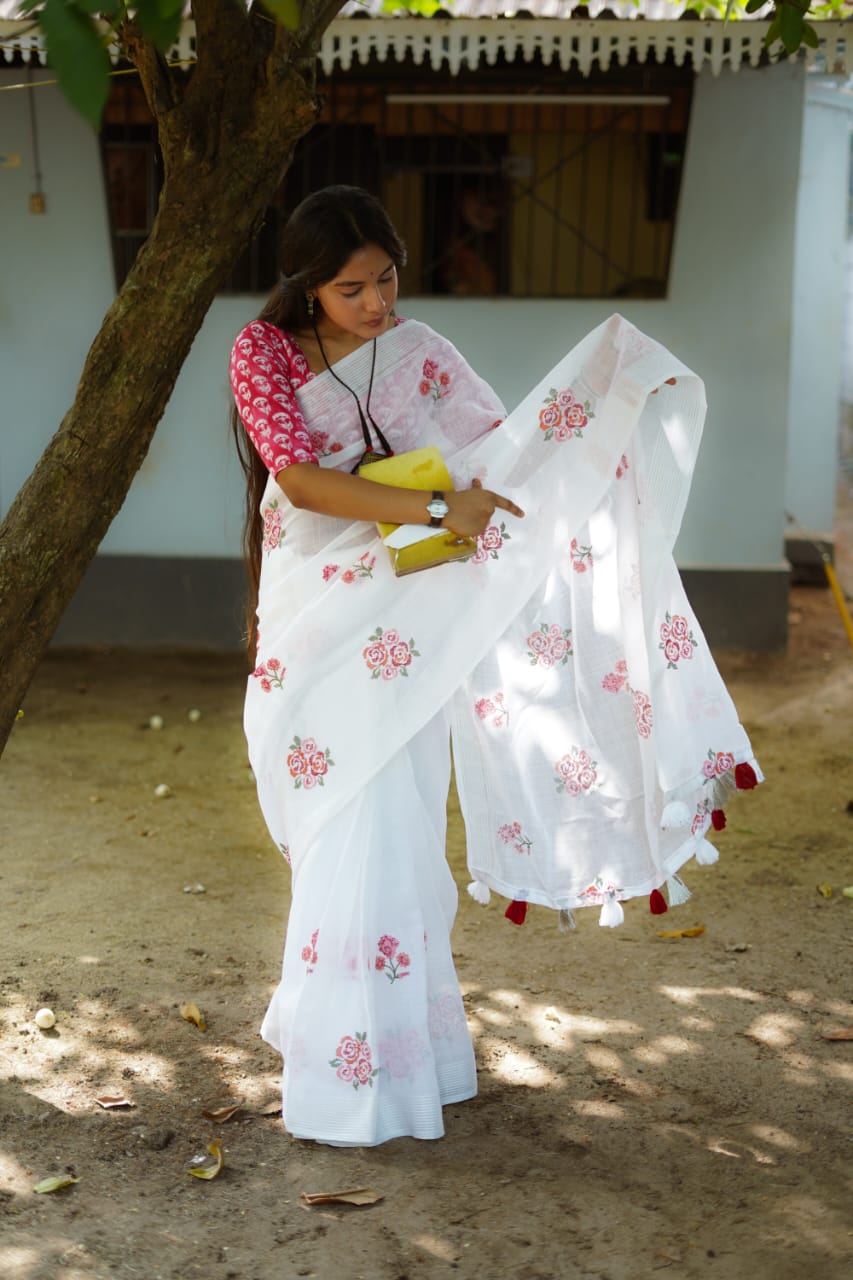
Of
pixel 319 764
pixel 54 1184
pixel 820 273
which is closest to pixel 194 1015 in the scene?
pixel 54 1184

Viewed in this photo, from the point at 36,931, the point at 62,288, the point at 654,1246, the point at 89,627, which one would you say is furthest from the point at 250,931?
the point at 62,288

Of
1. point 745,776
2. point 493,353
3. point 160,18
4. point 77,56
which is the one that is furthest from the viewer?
point 493,353

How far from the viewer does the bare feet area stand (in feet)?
9.07

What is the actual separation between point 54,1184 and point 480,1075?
3.57 feet

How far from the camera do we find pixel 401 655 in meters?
3.09

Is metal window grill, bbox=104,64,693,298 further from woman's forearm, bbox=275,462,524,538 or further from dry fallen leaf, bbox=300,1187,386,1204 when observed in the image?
dry fallen leaf, bbox=300,1187,386,1204

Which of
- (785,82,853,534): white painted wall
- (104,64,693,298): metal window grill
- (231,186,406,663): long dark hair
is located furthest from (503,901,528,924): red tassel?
(785,82,853,534): white painted wall

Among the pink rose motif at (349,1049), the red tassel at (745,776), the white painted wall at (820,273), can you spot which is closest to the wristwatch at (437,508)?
the red tassel at (745,776)

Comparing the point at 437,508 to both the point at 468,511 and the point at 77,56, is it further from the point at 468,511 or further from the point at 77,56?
the point at 77,56

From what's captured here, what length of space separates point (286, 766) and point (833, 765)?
12.6 feet

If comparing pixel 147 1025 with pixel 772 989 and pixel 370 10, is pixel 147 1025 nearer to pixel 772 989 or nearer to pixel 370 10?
pixel 772 989

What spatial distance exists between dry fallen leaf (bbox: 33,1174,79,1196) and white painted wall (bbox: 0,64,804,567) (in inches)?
199

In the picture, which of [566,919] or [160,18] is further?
[566,919]

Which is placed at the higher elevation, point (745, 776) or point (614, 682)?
point (614, 682)
